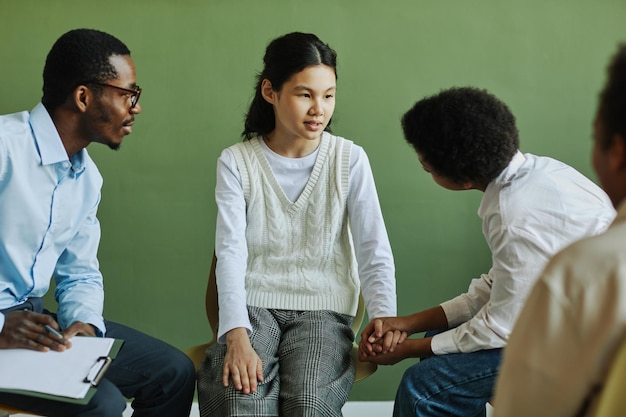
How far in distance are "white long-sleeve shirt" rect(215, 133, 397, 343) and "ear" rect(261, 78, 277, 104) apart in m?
0.14

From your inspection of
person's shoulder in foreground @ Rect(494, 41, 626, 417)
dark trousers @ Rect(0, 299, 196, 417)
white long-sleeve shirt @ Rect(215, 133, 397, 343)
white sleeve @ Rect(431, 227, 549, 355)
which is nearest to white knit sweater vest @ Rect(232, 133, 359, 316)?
white long-sleeve shirt @ Rect(215, 133, 397, 343)

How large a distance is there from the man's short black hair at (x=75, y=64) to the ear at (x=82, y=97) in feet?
0.04

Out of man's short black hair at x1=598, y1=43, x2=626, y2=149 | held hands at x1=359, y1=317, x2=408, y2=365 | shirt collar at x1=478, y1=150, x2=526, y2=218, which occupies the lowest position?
held hands at x1=359, y1=317, x2=408, y2=365

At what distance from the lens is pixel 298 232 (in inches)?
85.4

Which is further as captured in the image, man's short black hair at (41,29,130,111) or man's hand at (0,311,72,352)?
man's short black hair at (41,29,130,111)

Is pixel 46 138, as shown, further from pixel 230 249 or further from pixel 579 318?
pixel 579 318

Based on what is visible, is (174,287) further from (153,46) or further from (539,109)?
(539,109)

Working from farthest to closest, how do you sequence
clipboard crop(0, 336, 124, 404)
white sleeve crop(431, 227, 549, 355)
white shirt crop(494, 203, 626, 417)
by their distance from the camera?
white sleeve crop(431, 227, 549, 355)
clipboard crop(0, 336, 124, 404)
white shirt crop(494, 203, 626, 417)

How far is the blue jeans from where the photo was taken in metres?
1.81

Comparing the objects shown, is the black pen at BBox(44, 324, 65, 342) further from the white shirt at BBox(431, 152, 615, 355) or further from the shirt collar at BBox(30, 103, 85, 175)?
the white shirt at BBox(431, 152, 615, 355)

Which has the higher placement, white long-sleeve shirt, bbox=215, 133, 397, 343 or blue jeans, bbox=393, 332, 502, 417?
white long-sleeve shirt, bbox=215, 133, 397, 343

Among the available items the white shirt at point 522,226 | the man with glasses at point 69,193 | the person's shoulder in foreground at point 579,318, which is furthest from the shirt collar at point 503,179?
the man with glasses at point 69,193

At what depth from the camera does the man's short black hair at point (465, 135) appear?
5.76ft

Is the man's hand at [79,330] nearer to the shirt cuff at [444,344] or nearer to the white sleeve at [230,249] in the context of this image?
the white sleeve at [230,249]
